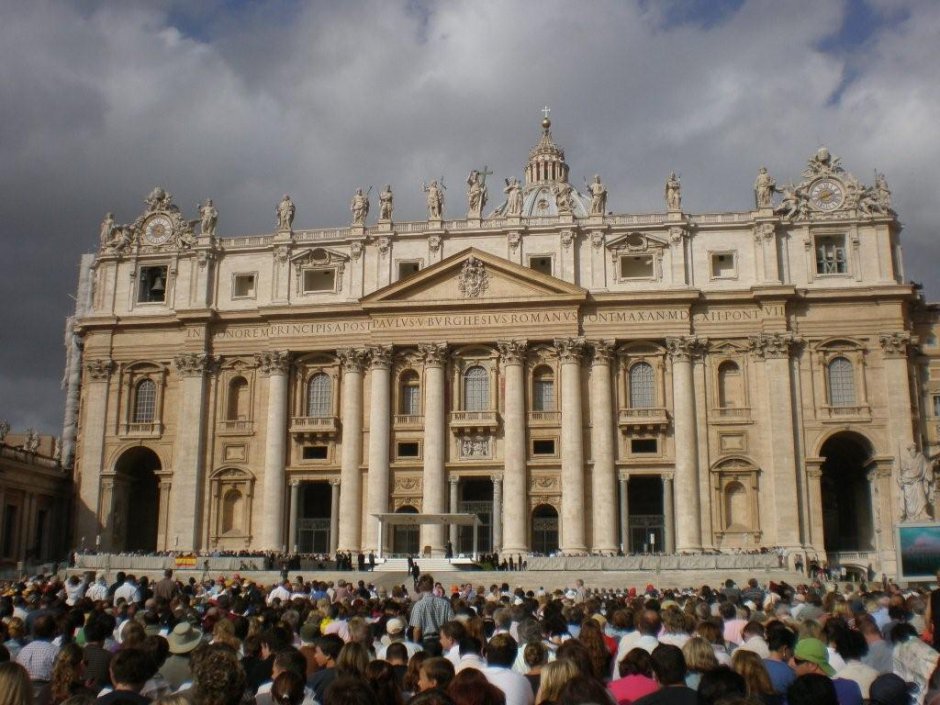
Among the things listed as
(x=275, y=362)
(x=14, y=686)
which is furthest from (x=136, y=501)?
(x=14, y=686)

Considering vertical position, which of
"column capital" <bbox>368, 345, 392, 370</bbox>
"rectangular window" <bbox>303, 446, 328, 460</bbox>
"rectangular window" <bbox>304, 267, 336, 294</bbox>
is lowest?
"rectangular window" <bbox>303, 446, 328, 460</bbox>

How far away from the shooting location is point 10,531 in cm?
5931

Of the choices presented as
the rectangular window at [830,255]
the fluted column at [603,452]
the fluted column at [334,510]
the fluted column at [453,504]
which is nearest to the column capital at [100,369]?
the fluted column at [334,510]

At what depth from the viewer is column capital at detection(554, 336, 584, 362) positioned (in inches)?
2309

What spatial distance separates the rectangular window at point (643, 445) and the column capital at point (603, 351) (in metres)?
4.68

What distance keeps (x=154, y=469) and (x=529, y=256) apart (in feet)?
88.4

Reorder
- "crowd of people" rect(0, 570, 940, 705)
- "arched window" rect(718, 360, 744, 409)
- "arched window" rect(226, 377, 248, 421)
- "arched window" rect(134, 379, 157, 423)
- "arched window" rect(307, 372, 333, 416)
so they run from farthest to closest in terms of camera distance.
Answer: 1. "arched window" rect(134, 379, 157, 423)
2. "arched window" rect(226, 377, 248, 421)
3. "arched window" rect(307, 372, 333, 416)
4. "arched window" rect(718, 360, 744, 409)
5. "crowd of people" rect(0, 570, 940, 705)

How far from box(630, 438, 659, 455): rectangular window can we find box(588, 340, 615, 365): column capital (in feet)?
15.3

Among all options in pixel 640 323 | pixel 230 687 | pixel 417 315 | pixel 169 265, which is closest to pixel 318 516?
pixel 417 315

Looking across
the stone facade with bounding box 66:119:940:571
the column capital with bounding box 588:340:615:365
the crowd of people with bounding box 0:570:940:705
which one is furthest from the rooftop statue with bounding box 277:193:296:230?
the crowd of people with bounding box 0:570:940:705

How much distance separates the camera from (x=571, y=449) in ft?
188

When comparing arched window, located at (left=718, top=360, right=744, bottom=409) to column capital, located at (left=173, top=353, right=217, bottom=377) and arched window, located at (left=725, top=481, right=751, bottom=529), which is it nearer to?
arched window, located at (left=725, top=481, right=751, bottom=529)

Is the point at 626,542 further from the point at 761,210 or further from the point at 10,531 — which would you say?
the point at 10,531

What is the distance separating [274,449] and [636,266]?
2383 cm
